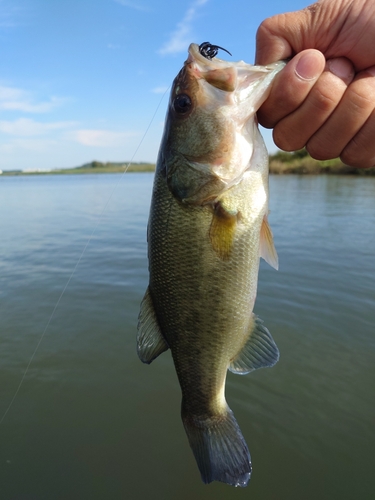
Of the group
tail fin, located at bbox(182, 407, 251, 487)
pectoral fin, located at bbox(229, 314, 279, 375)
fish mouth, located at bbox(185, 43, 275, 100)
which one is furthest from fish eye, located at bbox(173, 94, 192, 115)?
tail fin, located at bbox(182, 407, 251, 487)

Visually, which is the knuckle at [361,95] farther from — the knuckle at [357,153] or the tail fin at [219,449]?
the tail fin at [219,449]

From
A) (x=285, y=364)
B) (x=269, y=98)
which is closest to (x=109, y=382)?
(x=285, y=364)

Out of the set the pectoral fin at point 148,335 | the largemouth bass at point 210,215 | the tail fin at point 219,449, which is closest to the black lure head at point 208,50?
the largemouth bass at point 210,215

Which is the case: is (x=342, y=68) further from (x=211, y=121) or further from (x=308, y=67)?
(x=211, y=121)

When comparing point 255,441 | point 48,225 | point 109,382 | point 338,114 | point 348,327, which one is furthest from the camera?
point 48,225

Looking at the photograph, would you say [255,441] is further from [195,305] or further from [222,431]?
[195,305]

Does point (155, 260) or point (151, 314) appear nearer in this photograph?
point (155, 260)

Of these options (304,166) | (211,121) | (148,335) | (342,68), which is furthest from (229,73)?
(304,166)
